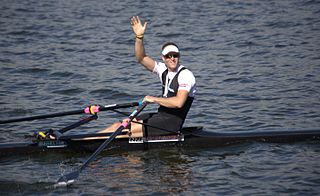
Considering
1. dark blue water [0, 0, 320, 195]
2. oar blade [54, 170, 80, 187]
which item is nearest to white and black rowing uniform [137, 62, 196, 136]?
dark blue water [0, 0, 320, 195]

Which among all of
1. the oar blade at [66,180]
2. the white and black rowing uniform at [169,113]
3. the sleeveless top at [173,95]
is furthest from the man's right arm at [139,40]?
the oar blade at [66,180]

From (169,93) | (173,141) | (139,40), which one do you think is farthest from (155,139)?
(139,40)

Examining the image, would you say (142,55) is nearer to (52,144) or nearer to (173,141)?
(173,141)

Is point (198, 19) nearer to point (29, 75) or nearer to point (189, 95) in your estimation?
point (29, 75)

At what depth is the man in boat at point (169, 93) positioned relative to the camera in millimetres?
10555

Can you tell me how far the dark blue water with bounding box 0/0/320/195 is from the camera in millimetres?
10125

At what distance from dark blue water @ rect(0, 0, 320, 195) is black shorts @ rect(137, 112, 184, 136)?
379 mm

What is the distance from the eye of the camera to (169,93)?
35.7 feet

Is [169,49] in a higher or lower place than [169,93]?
higher

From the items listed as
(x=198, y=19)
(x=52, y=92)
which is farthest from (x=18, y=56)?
(x=198, y=19)

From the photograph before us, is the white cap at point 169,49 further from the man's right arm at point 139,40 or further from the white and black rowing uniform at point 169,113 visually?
the man's right arm at point 139,40

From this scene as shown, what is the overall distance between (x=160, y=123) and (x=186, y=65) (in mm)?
6679

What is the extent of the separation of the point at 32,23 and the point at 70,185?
46.7 ft

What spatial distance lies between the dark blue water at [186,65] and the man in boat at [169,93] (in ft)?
1.50
